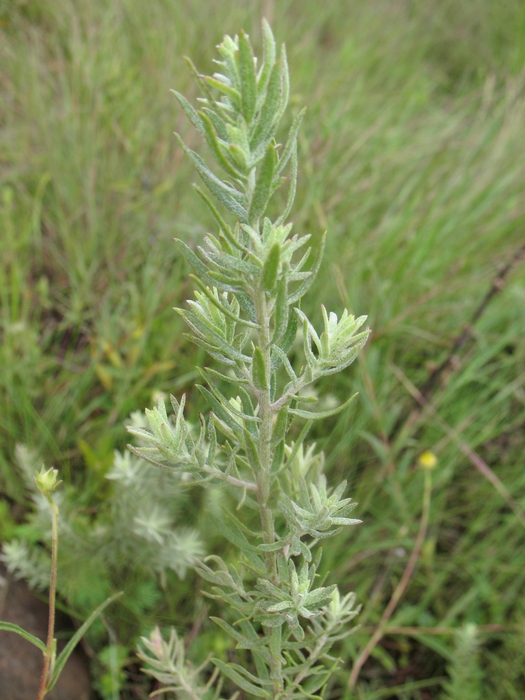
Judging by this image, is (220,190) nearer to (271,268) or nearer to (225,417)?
(271,268)

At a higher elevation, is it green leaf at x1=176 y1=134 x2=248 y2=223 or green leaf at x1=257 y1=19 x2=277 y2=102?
green leaf at x1=257 y1=19 x2=277 y2=102

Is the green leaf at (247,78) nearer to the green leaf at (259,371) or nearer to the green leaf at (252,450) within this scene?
the green leaf at (259,371)

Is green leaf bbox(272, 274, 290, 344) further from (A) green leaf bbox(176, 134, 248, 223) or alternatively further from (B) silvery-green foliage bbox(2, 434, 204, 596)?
(B) silvery-green foliage bbox(2, 434, 204, 596)

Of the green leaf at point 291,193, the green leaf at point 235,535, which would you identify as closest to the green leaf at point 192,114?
the green leaf at point 291,193

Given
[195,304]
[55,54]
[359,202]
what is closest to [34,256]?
[359,202]

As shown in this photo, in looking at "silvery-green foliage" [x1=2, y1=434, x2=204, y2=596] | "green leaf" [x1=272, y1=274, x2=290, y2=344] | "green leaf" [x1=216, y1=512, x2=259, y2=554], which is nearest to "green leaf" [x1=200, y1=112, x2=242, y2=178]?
"green leaf" [x1=272, y1=274, x2=290, y2=344]

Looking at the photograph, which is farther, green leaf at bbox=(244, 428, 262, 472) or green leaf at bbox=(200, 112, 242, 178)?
green leaf at bbox=(244, 428, 262, 472)
